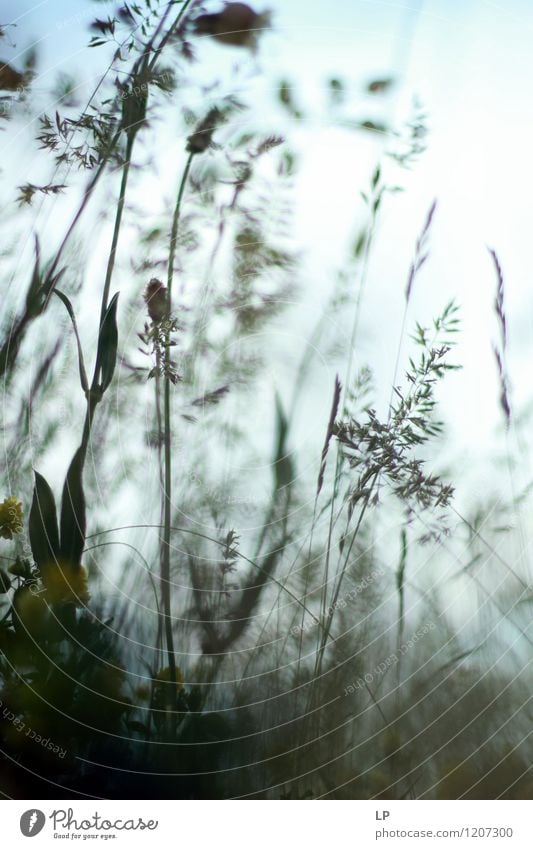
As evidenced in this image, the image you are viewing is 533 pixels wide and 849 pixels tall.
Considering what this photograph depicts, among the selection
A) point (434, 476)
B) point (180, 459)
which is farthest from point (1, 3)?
point (434, 476)

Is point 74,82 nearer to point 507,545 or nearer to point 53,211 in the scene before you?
point 53,211

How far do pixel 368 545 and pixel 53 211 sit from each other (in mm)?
396

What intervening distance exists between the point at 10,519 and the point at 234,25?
469 millimetres

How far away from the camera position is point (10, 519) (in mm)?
636

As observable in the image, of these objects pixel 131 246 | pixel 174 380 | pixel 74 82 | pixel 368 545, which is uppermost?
pixel 74 82

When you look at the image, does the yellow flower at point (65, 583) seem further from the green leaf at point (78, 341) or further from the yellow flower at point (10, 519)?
the green leaf at point (78, 341)

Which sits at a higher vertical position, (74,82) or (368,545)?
(74,82)

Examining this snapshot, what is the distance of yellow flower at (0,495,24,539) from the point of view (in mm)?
635

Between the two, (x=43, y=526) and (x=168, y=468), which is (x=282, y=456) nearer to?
(x=168, y=468)

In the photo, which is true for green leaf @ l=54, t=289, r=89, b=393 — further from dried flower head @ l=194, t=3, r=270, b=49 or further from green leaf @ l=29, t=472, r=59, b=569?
dried flower head @ l=194, t=3, r=270, b=49

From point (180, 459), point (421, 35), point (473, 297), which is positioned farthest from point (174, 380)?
point (421, 35)

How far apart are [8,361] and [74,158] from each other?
0.19 meters

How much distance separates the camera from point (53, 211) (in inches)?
26.7
